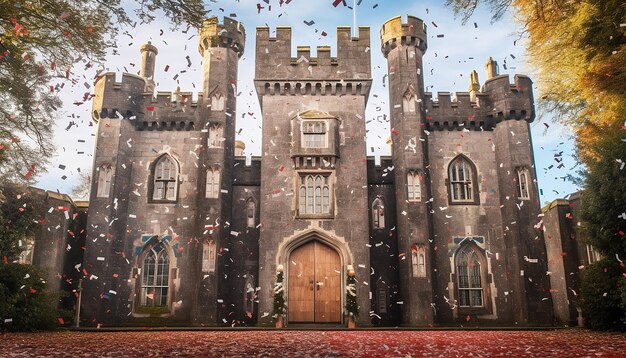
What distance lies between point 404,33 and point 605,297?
44.6ft

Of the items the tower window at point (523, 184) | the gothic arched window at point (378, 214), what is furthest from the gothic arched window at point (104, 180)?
the tower window at point (523, 184)

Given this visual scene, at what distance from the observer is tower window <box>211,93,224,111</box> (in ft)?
71.8

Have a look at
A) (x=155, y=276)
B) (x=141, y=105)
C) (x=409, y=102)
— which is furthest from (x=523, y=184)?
(x=141, y=105)

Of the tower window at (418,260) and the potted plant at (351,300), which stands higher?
the tower window at (418,260)

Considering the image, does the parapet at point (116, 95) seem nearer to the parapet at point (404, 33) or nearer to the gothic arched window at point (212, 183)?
the gothic arched window at point (212, 183)

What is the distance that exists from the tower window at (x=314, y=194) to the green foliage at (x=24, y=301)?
9872 mm

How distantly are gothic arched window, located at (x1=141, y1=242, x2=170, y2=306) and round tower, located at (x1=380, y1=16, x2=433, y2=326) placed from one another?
32.5ft

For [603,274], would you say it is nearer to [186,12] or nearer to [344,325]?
[344,325]

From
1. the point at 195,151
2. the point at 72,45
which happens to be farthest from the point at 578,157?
the point at 72,45

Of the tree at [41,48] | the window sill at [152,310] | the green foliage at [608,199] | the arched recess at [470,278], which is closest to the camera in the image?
the tree at [41,48]

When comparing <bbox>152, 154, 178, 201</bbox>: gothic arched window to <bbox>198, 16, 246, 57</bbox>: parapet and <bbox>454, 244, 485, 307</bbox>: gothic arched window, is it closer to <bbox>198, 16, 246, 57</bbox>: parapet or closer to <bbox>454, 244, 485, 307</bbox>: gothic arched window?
<bbox>198, 16, 246, 57</bbox>: parapet

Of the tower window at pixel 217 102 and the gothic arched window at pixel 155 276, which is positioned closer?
the gothic arched window at pixel 155 276

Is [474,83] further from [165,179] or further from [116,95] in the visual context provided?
[116,95]

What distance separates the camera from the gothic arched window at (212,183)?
20828 mm
